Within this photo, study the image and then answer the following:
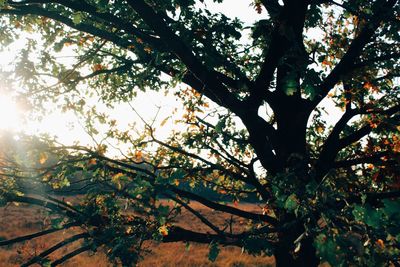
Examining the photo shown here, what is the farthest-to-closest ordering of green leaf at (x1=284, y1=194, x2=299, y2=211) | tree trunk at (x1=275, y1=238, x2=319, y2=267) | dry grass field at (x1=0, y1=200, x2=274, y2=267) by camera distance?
dry grass field at (x1=0, y1=200, x2=274, y2=267) < tree trunk at (x1=275, y1=238, x2=319, y2=267) < green leaf at (x1=284, y1=194, x2=299, y2=211)

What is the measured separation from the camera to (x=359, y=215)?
2215 mm

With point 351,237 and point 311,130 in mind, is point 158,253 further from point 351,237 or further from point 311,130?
point 351,237

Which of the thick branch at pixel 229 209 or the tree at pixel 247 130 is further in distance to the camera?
the thick branch at pixel 229 209

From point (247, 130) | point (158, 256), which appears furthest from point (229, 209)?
point (158, 256)

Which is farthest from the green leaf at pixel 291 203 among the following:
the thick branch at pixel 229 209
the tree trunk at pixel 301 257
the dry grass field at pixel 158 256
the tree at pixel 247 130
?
the dry grass field at pixel 158 256

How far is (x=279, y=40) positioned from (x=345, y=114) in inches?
95.8

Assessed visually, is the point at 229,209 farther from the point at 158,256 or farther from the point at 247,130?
the point at 158,256

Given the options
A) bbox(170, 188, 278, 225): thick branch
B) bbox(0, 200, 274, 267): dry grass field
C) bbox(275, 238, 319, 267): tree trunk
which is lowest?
bbox(0, 200, 274, 267): dry grass field

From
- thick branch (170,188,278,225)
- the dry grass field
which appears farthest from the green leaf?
the dry grass field

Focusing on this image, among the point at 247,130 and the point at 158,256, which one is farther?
the point at 158,256

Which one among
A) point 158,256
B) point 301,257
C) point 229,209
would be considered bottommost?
point 158,256

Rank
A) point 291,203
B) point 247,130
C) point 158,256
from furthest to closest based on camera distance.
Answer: point 158,256 < point 247,130 < point 291,203

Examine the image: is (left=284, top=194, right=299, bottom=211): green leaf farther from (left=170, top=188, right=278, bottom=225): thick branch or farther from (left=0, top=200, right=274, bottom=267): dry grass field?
(left=0, top=200, right=274, bottom=267): dry grass field

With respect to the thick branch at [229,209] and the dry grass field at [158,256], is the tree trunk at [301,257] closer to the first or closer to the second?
the thick branch at [229,209]
